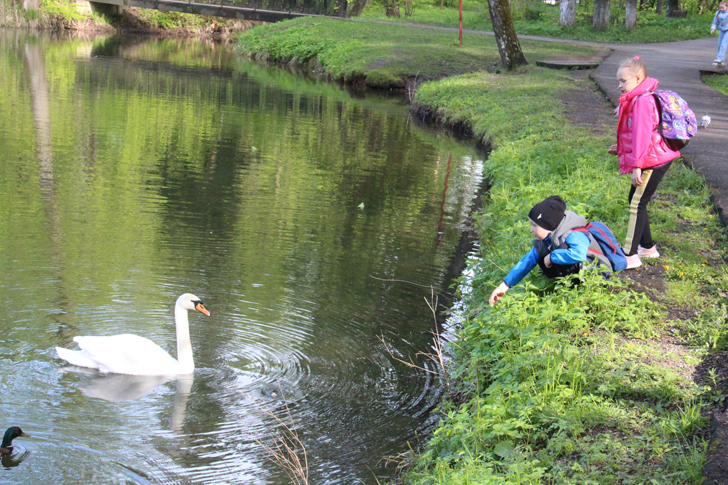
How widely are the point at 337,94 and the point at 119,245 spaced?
18.1 metres

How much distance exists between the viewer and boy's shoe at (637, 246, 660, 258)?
→ 22.8 feet

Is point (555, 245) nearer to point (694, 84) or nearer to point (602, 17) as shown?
point (694, 84)

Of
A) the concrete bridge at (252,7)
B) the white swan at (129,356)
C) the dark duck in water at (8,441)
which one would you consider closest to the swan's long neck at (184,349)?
the white swan at (129,356)

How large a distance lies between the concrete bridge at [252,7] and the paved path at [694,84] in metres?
9.04

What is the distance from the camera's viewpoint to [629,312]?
5.74m

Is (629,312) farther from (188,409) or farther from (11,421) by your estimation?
(11,421)

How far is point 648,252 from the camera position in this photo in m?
6.97

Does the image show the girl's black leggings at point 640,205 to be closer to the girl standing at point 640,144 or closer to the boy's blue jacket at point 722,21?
the girl standing at point 640,144

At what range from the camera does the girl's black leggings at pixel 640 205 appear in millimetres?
6543

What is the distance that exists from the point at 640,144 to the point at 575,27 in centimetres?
3263

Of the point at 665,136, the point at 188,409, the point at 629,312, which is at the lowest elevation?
the point at 188,409

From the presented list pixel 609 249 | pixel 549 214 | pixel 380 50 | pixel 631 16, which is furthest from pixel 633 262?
pixel 631 16

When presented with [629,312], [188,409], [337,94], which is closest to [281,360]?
[188,409]

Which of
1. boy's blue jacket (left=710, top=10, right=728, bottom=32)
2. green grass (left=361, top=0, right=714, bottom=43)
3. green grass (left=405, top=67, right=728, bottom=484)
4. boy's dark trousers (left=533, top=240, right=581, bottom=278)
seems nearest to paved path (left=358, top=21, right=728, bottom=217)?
green grass (left=405, top=67, right=728, bottom=484)
